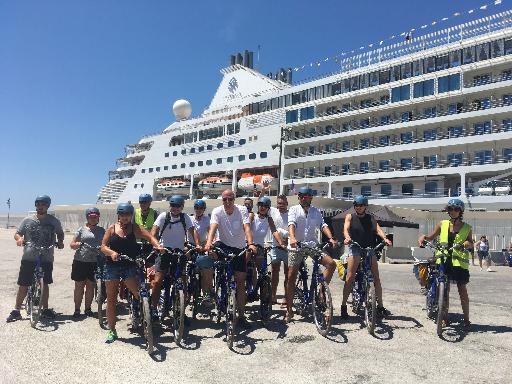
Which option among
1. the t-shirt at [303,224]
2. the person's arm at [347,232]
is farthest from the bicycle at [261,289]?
the person's arm at [347,232]

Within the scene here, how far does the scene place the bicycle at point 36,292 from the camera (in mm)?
6141

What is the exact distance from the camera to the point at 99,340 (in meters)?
5.39

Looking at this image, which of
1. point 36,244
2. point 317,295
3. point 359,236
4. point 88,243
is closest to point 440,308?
point 359,236

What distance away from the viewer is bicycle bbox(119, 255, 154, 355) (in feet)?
16.0

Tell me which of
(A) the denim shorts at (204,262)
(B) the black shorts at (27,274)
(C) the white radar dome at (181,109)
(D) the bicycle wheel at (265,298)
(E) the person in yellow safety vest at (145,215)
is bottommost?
(D) the bicycle wheel at (265,298)

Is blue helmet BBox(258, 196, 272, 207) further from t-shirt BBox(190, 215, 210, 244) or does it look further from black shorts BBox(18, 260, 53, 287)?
black shorts BBox(18, 260, 53, 287)

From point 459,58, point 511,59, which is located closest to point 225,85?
point 459,58

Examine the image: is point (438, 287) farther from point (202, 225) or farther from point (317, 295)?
point (202, 225)

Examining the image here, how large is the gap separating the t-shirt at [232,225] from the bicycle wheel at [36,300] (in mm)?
2835

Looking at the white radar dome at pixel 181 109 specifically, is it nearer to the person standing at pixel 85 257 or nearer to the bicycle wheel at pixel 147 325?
the person standing at pixel 85 257

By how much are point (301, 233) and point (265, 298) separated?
1188 millimetres

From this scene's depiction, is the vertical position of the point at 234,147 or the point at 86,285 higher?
the point at 234,147

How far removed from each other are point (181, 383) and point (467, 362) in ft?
10.3

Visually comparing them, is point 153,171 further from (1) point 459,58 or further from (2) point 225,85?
(1) point 459,58
